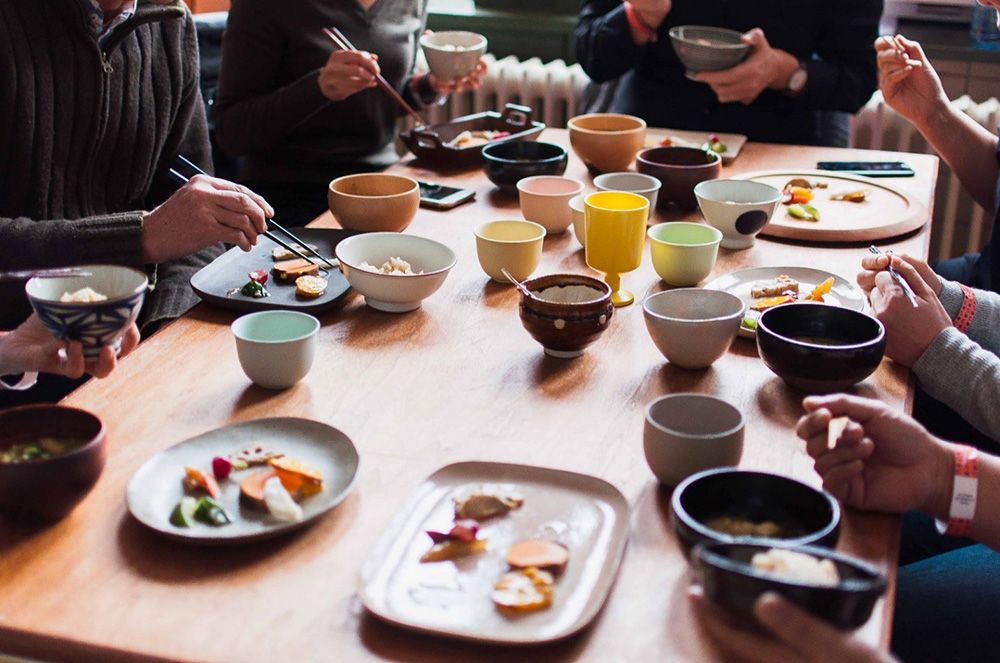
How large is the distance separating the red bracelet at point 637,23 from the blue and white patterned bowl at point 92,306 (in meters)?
1.86

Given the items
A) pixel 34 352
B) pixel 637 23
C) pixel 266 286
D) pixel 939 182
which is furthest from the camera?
pixel 939 182

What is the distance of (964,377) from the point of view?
4.33ft

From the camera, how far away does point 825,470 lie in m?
1.05

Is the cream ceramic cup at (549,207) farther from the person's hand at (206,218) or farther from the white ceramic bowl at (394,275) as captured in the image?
the person's hand at (206,218)

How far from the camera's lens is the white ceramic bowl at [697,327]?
1320 mm

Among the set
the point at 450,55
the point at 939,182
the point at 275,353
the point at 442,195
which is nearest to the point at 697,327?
the point at 275,353

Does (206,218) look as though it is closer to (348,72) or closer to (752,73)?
(348,72)

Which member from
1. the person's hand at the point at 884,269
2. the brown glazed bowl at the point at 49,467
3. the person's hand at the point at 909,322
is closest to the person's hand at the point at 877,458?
the person's hand at the point at 909,322

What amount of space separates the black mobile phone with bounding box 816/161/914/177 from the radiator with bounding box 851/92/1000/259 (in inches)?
43.0

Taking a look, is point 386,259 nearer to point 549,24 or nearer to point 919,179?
point 919,179

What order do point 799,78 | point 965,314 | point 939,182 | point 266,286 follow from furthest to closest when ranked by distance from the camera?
point 939,182
point 799,78
point 266,286
point 965,314

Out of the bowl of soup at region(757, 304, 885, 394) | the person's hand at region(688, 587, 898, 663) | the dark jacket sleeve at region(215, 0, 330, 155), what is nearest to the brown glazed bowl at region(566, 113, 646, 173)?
the dark jacket sleeve at region(215, 0, 330, 155)

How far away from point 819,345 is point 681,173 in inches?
30.6

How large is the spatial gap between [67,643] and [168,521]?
6.4 inches
